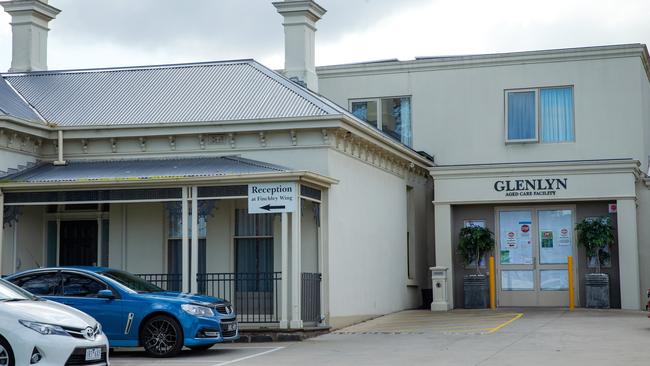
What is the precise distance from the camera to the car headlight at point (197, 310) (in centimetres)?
1592

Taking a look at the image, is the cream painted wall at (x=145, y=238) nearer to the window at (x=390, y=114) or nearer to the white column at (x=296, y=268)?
the white column at (x=296, y=268)

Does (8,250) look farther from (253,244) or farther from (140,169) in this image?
(253,244)

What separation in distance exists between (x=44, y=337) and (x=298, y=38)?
47.4 feet

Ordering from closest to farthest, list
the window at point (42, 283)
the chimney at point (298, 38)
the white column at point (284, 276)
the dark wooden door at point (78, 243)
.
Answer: the window at point (42, 283), the white column at point (284, 276), the dark wooden door at point (78, 243), the chimney at point (298, 38)

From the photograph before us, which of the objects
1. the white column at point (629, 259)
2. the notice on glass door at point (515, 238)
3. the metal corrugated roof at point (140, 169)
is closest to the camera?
the metal corrugated roof at point (140, 169)

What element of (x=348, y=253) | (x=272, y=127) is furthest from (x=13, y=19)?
(x=348, y=253)

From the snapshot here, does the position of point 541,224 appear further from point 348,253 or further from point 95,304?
point 95,304

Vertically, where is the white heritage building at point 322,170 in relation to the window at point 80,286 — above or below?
above

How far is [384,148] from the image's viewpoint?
2347 centimetres

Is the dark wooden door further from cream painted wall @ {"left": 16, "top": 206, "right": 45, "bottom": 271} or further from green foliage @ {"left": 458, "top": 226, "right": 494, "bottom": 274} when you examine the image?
green foliage @ {"left": 458, "top": 226, "right": 494, "bottom": 274}

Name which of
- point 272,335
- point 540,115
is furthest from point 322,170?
point 540,115

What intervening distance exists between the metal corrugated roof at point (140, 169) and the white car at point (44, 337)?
7405mm

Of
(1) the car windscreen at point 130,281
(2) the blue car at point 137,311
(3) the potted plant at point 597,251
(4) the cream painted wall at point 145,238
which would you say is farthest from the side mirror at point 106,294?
(3) the potted plant at point 597,251

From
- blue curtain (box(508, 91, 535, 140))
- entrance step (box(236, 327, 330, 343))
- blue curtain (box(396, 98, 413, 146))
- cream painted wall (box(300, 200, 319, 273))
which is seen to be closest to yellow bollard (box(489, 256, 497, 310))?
blue curtain (box(508, 91, 535, 140))
